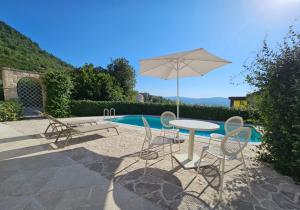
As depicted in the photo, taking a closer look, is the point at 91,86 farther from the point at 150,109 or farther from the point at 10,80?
the point at 150,109

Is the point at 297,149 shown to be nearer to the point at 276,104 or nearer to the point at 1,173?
the point at 276,104

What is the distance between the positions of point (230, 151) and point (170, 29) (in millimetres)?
7161

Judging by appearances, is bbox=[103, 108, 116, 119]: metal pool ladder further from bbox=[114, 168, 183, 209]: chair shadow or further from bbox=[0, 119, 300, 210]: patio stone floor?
bbox=[114, 168, 183, 209]: chair shadow

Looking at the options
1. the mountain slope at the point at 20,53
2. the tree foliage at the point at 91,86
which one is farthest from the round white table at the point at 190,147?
the mountain slope at the point at 20,53

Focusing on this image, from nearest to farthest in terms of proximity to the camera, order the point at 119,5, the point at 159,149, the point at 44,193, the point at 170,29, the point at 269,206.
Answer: the point at 269,206
the point at 44,193
the point at 159,149
the point at 119,5
the point at 170,29

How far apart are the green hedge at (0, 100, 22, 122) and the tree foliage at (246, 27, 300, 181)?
11259 mm

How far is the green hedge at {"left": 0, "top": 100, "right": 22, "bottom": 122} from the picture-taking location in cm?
800

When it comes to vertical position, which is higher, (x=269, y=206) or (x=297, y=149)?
(x=297, y=149)

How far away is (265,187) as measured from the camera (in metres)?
2.42

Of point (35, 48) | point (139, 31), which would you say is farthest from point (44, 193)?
point (35, 48)

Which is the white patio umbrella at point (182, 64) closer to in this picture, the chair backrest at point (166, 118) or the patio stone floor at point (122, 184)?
the chair backrest at point (166, 118)

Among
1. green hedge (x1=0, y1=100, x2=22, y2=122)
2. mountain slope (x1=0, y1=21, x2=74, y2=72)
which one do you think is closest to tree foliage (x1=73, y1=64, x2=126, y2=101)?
mountain slope (x1=0, y1=21, x2=74, y2=72)

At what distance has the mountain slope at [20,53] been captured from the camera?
15.9 meters

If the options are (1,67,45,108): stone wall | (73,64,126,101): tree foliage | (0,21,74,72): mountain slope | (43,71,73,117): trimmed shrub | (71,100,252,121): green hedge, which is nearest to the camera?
(1,67,45,108): stone wall
